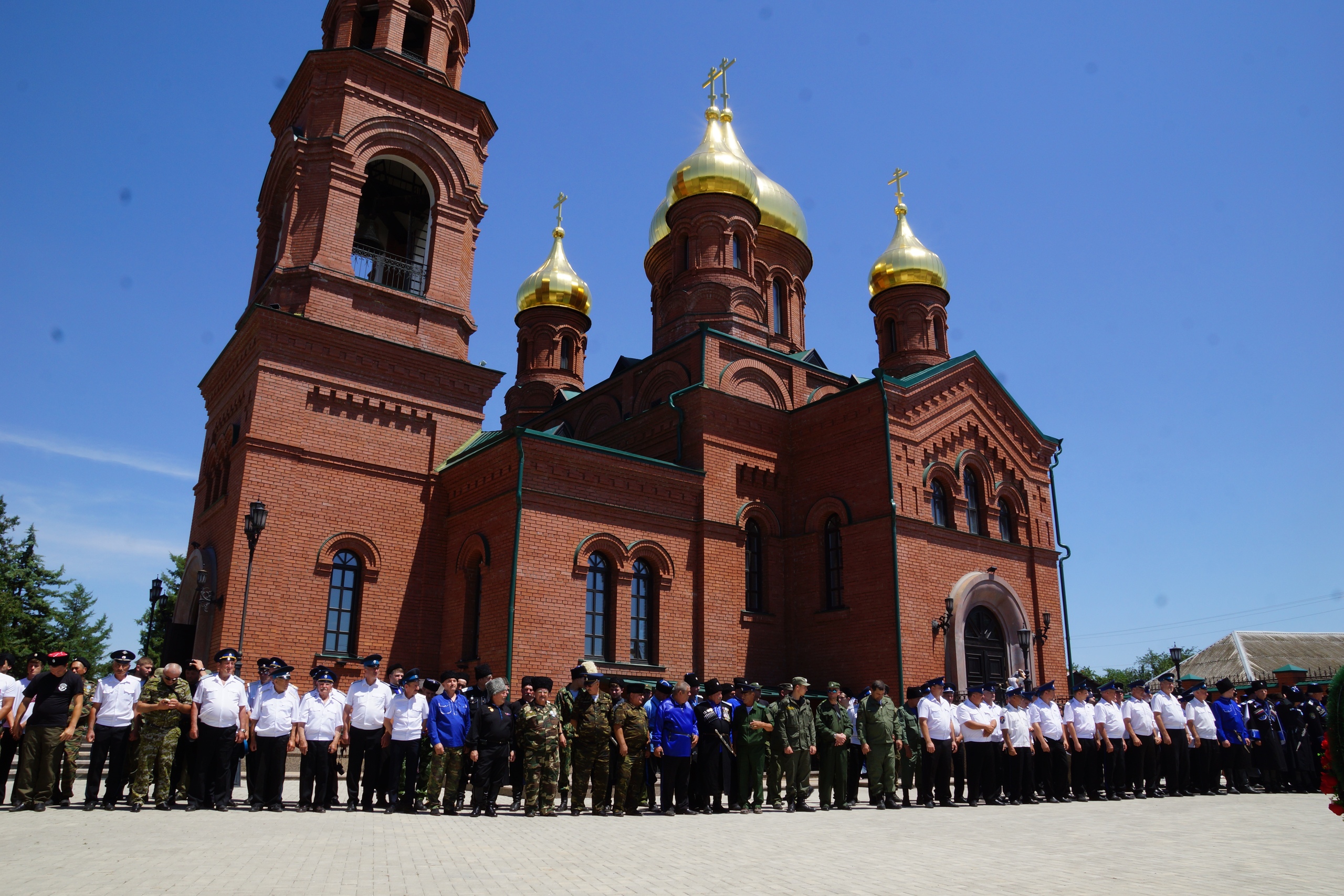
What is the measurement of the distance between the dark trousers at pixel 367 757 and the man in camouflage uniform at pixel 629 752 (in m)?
2.50

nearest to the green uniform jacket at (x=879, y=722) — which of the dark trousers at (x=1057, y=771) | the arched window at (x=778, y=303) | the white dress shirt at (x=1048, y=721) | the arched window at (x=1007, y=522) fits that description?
the white dress shirt at (x=1048, y=721)

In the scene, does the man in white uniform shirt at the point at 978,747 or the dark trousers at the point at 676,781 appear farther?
the man in white uniform shirt at the point at 978,747

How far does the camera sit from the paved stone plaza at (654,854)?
5.23 meters

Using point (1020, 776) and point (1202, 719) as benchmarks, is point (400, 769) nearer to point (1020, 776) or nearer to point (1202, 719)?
point (1020, 776)

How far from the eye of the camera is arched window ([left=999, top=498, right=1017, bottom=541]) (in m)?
20.8

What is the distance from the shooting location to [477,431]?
18281 mm

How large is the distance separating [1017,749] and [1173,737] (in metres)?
2.89

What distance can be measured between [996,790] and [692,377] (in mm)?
10903

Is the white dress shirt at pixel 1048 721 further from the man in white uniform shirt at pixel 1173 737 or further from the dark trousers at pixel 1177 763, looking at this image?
the dark trousers at pixel 1177 763

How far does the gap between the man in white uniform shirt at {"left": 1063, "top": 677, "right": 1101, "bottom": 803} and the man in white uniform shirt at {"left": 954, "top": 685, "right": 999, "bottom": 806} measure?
1.35m

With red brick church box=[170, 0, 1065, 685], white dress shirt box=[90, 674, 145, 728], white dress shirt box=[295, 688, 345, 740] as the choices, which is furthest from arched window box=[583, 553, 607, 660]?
white dress shirt box=[90, 674, 145, 728]

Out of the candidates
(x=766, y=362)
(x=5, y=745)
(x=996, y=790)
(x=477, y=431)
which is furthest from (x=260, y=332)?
(x=996, y=790)

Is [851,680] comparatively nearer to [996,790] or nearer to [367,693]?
[996,790]

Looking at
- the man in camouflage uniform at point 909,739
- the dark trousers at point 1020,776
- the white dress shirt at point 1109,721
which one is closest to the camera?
the man in camouflage uniform at point 909,739
